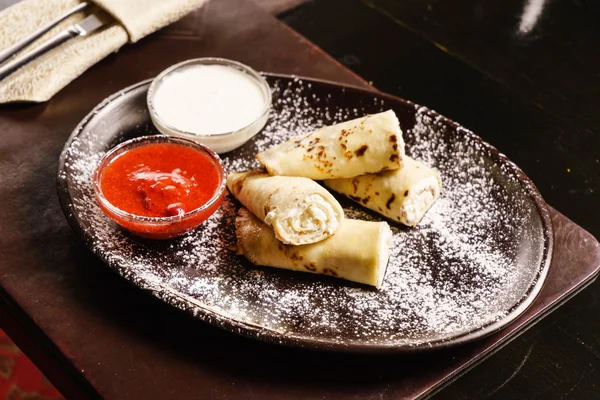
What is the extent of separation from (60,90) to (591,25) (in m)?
2.98

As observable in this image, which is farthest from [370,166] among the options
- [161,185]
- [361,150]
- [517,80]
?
[517,80]

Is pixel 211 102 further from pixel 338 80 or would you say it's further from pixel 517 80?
pixel 517 80

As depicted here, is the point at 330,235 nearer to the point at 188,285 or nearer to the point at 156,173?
the point at 188,285

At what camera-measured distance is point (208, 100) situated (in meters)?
2.42

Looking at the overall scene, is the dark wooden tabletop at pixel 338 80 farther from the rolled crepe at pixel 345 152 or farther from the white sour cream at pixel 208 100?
the rolled crepe at pixel 345 152

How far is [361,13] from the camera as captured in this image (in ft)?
11.6

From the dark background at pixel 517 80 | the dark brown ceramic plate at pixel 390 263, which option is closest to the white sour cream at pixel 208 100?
the dark brown ceramic plate at pixel 390 263

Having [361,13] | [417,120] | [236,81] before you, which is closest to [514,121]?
[417,120]

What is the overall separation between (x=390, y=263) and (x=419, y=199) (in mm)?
258

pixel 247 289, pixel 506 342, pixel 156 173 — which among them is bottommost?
pixel 506 342

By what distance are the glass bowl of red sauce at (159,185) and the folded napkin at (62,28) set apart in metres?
0.70

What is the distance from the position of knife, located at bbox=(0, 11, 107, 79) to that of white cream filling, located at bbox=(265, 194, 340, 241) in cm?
131

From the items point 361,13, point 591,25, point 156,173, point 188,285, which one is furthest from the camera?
point 591,25

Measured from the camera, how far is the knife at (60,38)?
2550mm
